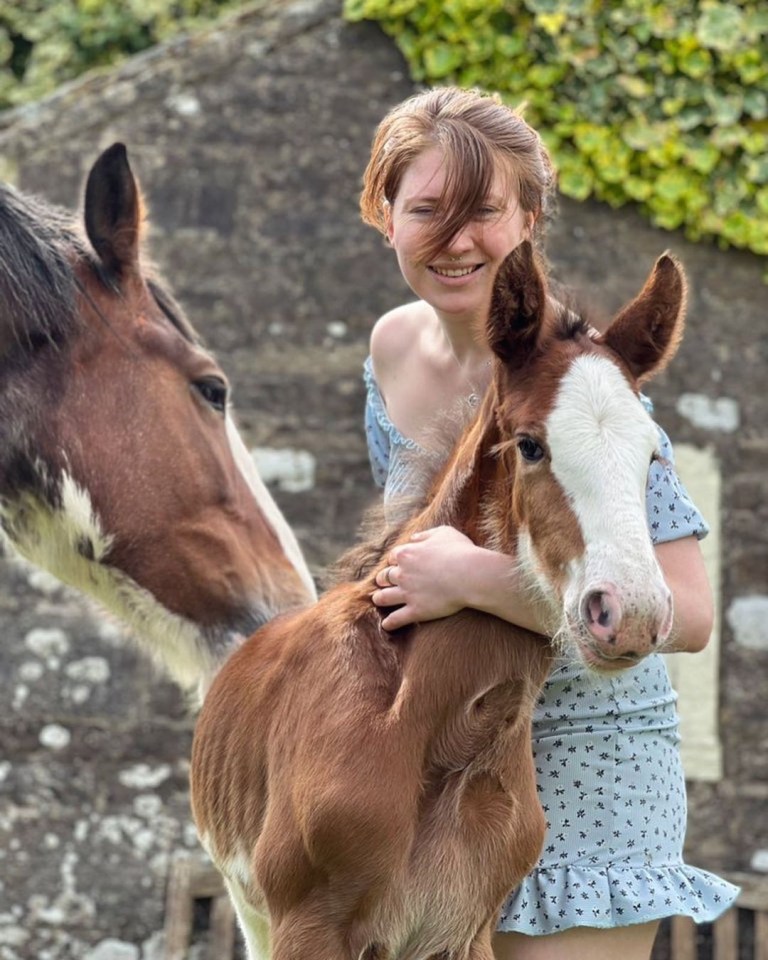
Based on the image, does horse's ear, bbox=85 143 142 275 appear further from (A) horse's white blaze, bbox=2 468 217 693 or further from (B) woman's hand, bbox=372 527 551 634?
(B) woman's hand, bbox=372 527 551 634

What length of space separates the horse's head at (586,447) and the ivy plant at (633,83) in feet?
11.8

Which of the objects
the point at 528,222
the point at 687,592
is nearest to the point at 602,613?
the point at 687,592

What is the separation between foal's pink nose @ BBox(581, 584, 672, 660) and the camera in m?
2.22

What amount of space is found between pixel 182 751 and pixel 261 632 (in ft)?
8.48

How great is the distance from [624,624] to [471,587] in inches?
16.6

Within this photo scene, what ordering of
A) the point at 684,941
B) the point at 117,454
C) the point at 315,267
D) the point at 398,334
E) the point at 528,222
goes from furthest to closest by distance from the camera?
the point at 315,267, the point at 684,941, the point at 117,454, the point at 398,334, the point at 528,222

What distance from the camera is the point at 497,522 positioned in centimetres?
268

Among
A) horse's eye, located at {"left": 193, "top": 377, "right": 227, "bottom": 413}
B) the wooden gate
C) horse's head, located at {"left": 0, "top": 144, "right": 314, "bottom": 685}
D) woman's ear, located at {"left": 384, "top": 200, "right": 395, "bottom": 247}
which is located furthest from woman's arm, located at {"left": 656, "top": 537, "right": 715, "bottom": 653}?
the wooden gate

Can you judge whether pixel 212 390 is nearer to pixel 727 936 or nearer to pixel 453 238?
pixel 453 238

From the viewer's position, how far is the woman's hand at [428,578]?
2.58 meters

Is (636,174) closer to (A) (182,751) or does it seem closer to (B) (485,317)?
(A) (182,751)

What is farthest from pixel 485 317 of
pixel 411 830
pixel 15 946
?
pixel 15 946

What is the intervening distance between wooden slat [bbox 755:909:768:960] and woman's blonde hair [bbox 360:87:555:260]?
3.62 m

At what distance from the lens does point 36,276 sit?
3580 millimetres
